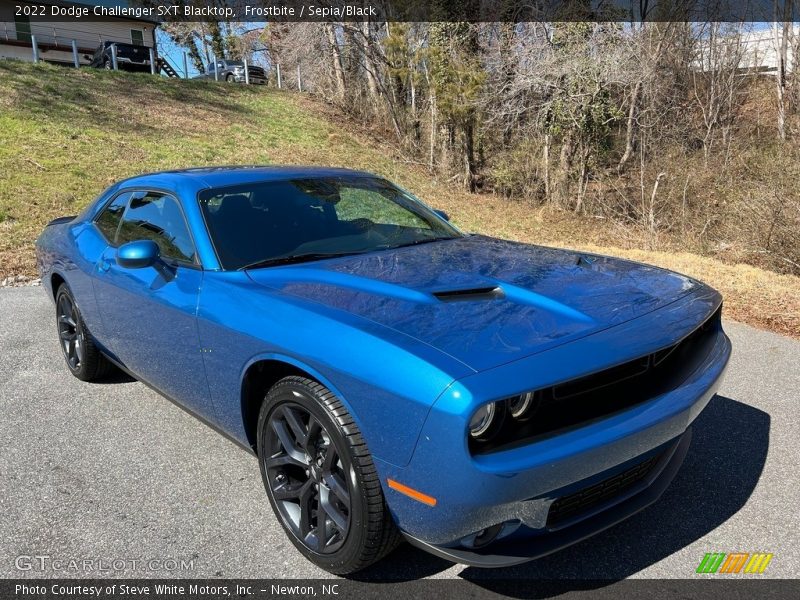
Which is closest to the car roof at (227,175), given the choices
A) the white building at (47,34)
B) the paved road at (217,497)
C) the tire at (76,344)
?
the tire at (76,344)

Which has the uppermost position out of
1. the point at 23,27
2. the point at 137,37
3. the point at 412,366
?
the point at 137,37

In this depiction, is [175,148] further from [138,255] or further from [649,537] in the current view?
[649,537]

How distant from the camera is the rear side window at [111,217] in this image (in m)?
3.99

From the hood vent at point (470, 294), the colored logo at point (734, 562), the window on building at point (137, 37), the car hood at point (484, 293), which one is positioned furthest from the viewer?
the window on building at point (137, 37)

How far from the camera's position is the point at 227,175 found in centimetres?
360

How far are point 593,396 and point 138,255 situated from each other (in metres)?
2.20

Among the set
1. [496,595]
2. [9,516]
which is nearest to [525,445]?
[496,595]

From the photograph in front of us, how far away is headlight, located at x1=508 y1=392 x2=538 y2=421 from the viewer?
1.98 meters

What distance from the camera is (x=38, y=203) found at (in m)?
11.1

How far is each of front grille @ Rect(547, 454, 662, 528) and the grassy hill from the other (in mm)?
4789

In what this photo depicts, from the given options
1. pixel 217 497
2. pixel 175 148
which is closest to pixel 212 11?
pixel 175 148

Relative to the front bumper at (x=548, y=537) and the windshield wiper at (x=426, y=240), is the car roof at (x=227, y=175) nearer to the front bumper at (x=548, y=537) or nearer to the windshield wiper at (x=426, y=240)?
the windshield wiper at (x=426, y=240)

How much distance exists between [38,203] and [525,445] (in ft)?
38.3

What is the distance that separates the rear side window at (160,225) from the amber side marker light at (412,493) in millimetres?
1615
